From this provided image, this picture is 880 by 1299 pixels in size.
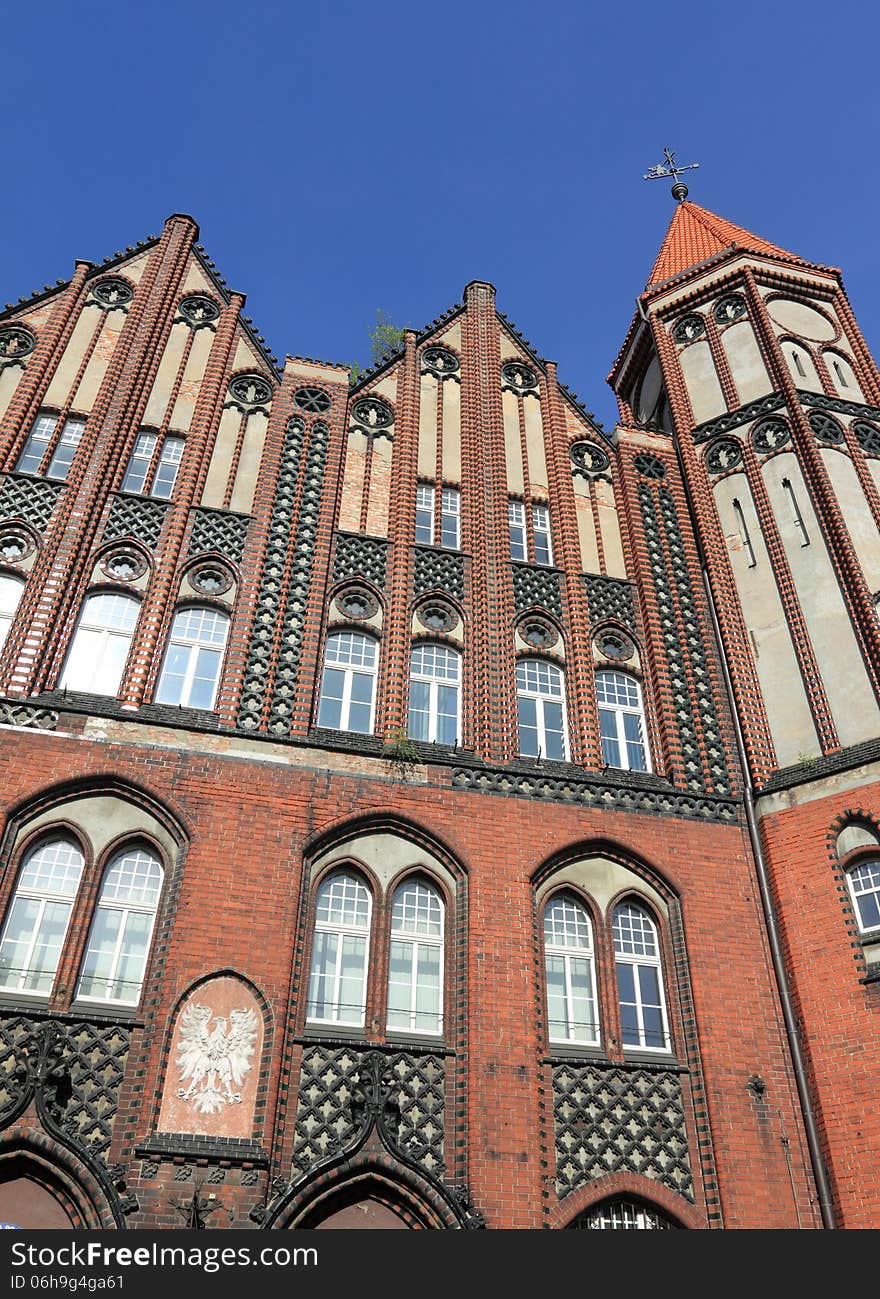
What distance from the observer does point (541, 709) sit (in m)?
13.9

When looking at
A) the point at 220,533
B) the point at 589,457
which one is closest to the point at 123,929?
the point at 220,533

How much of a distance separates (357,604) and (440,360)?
5.55 m

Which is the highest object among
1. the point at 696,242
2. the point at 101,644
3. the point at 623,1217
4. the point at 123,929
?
the point at 696,242

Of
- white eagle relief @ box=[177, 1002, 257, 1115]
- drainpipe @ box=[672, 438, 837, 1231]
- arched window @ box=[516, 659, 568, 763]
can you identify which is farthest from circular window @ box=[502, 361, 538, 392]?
white eagle relief @ box=[177, 1002, 257, 1115]

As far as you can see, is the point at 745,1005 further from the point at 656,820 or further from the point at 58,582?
the point at 58,582

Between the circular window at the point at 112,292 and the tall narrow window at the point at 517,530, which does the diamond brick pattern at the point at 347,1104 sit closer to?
the tall narrow window at the point at 517,530

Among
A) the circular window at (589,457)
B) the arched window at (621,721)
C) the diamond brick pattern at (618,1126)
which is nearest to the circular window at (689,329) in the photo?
the circular window at (589,457)

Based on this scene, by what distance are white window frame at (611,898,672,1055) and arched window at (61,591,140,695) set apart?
6618mm

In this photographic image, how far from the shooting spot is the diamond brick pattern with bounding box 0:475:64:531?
13312 mm

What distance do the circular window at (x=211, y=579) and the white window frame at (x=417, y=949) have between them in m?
4.53

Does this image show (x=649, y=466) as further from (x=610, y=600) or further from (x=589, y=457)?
(x=610, y=600)

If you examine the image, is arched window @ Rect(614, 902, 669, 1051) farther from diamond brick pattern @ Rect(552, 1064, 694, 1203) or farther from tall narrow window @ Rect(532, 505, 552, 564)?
tall narrow window @ Rect(532, 505, 552, 564)
